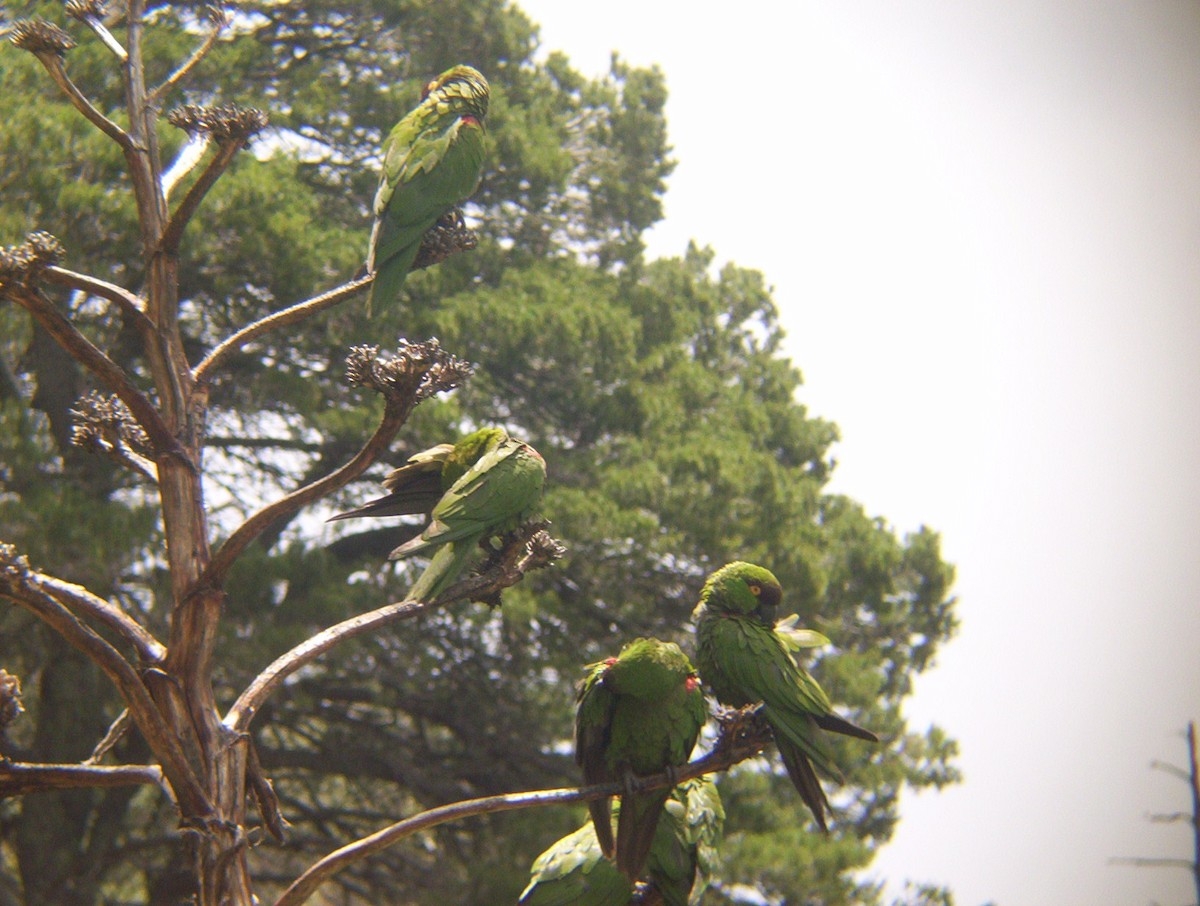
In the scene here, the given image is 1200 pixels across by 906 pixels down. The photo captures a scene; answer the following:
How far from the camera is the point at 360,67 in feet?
29.7

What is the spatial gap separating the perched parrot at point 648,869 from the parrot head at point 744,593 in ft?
1.80

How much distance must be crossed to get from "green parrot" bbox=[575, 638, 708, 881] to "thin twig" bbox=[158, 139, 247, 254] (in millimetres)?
1579

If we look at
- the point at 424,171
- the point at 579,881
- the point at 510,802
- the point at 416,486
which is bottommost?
the point at 579,881

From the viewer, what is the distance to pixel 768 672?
9.68 feet

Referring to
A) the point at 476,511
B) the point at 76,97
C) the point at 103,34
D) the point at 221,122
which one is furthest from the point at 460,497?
the point at 103,34

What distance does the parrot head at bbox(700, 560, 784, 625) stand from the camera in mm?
3262

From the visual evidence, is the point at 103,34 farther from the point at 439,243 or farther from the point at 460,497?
the point at 460,497

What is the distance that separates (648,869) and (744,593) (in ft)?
2.74

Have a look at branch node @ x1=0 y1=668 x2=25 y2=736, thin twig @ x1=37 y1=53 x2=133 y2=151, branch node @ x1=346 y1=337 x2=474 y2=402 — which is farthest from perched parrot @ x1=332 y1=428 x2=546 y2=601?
thin twig @ x1=37 y1=53 x2=133 y2=151

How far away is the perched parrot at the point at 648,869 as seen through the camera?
3.07 m

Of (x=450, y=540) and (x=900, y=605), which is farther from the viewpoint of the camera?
(x=900, y=605)

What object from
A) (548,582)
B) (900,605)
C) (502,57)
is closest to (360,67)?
(502,57)

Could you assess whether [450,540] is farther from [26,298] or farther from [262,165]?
[262,165]

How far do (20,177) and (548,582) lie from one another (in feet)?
14.4
